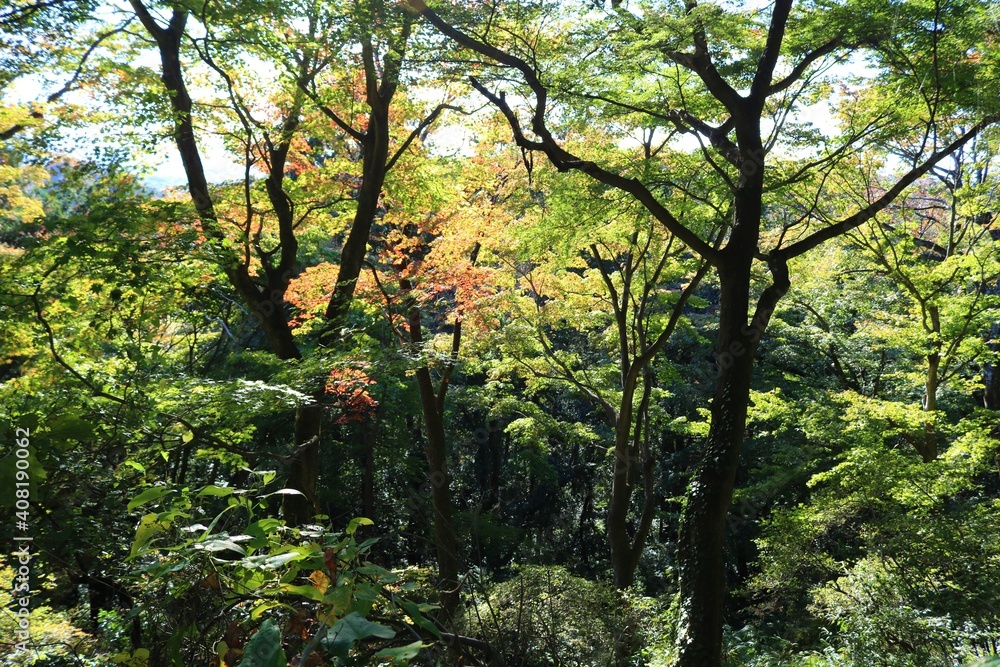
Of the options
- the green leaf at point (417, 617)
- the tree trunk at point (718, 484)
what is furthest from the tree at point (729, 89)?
the green leaf at point (417, 617)

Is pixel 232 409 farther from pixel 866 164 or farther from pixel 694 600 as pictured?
pixel 866 164

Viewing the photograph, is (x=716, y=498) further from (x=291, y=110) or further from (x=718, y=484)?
(x=291, y=110)

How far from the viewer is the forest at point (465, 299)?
1417mm

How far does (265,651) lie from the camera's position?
2.73ft

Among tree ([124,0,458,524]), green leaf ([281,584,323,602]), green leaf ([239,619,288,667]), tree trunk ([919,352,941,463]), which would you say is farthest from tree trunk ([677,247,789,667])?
tree trunk ([919,352,941,463])

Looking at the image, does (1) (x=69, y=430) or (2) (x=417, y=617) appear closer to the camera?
(2) (x=417, y=617)

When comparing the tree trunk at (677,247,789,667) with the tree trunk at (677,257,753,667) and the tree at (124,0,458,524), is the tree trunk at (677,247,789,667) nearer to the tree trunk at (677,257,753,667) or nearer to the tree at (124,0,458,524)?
the tree trunk at (677,257,753,667)

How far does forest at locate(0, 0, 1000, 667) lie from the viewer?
142 centimetres

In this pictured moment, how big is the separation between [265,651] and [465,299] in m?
8.23

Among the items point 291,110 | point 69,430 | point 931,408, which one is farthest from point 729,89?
point 931,408

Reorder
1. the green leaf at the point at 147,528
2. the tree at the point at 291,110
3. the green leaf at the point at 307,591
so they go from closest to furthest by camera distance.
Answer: the green leaf at the point at 307,591 → the green leaf at the point at 147,528 → the tree at the point at 291,110

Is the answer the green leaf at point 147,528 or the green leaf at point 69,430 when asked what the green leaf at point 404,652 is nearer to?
the green leaf at point 147,528

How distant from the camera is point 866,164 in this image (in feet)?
31.4

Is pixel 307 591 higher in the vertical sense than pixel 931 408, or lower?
lower
